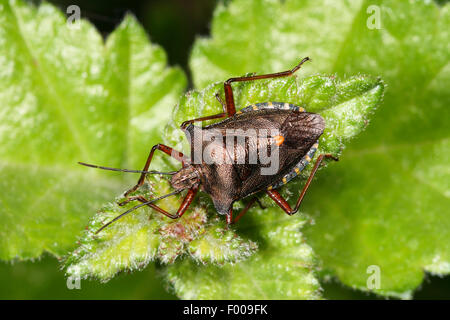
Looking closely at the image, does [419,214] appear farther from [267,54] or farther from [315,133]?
[267,54]

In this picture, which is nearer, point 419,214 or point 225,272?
point 225,272

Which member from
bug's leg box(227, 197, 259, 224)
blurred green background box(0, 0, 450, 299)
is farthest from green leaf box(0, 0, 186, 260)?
bug's leg box(227, 197, 259, 224)

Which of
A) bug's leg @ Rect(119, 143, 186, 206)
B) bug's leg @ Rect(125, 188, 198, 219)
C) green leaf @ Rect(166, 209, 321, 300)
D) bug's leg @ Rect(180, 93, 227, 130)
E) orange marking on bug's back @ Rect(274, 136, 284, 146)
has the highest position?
bug's leg @ Rect(180, 93, 227, 130)

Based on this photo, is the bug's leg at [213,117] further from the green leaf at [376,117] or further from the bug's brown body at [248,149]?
the green leaf at [376,117]

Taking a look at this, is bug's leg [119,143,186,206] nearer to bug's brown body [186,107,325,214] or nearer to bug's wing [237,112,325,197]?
bug's brown body [186,107,325,214]

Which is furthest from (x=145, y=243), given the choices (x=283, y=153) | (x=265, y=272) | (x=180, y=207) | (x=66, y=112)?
(x=66, y=112)

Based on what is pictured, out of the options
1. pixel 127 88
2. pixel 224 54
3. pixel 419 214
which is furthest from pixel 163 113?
pixel 419 214
